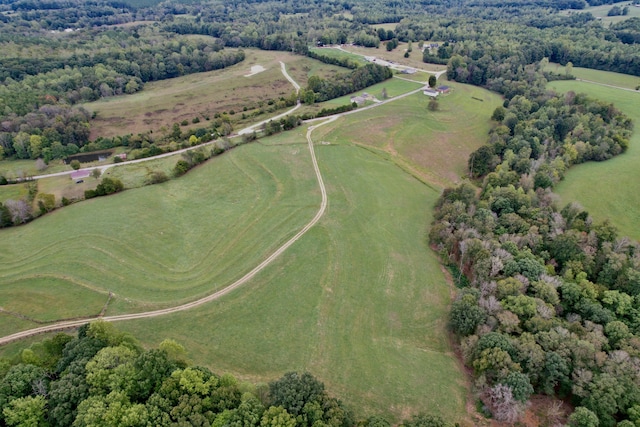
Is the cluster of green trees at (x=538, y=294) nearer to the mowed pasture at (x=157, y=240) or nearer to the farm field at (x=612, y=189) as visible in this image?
the farm field at (x=612, y=189)

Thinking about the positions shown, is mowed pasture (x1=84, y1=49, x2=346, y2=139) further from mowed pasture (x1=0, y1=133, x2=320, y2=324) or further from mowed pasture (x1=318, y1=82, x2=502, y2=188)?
mowed pasture (x1=0, y1=133, x2=320, y2=324)

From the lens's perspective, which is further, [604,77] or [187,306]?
[604,77]

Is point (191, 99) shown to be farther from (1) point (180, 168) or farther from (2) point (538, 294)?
(2) point (538, 294)

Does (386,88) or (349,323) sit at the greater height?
Answer: (386,88)

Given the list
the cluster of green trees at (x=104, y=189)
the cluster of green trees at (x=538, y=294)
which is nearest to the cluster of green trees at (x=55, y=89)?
the cluster of green trees at (x=104, y=189)

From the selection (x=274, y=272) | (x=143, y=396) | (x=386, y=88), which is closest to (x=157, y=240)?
(x=274, y=272)
